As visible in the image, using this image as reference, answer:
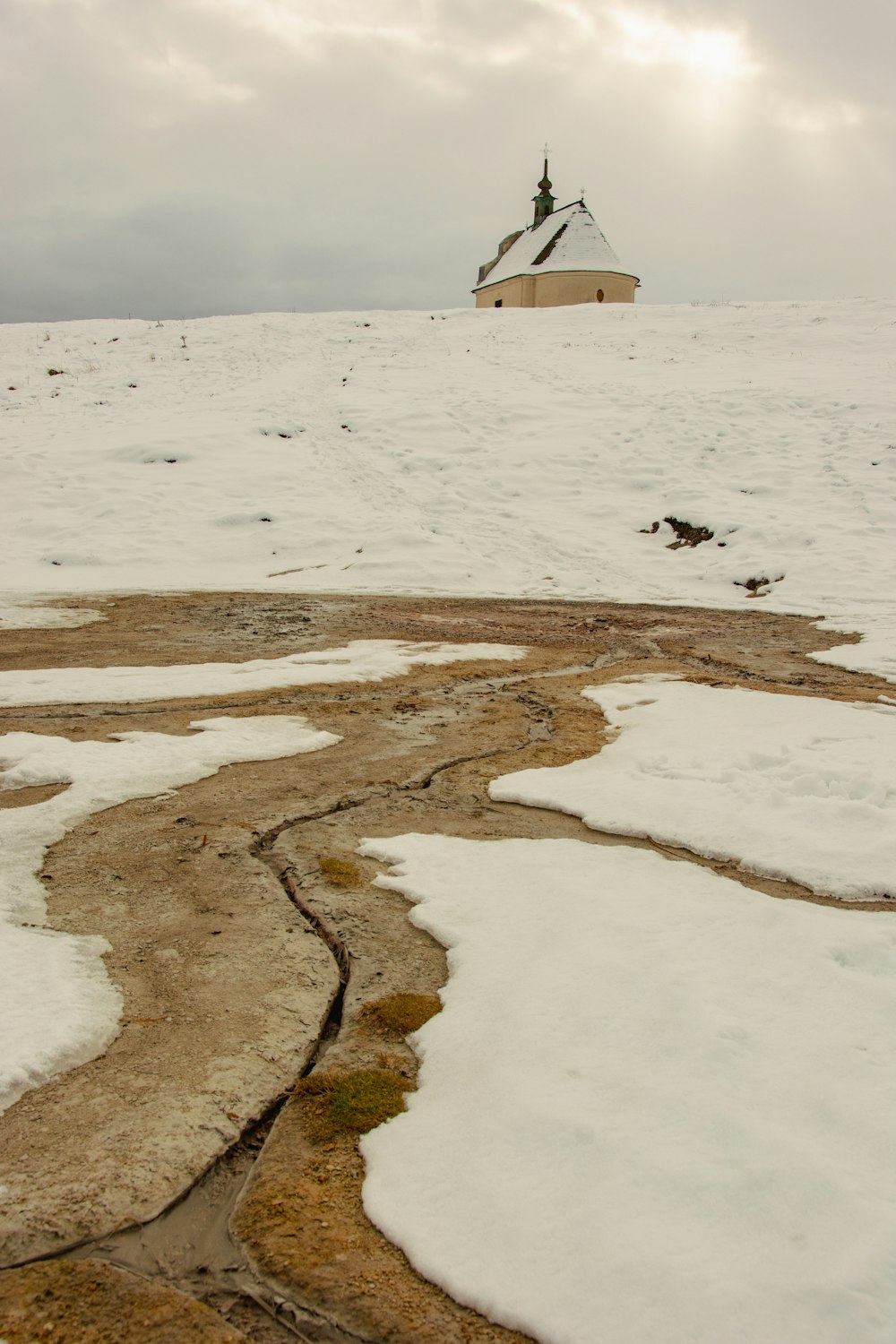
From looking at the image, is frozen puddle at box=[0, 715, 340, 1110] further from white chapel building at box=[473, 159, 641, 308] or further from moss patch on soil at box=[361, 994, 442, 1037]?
white chapel building at box=[473, 159, 641, 308]

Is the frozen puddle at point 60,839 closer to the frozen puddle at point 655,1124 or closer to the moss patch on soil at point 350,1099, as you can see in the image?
the moss patch on soil at point 350,1099

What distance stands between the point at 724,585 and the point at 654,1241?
11.6 metres

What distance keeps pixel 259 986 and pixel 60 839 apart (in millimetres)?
1390

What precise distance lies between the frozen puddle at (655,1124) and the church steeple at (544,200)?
160 ft

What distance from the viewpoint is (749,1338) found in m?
1.52

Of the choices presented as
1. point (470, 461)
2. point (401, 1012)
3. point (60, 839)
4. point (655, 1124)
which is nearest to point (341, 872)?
point (401, 1012)

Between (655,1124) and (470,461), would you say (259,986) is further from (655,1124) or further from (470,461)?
(470,461)

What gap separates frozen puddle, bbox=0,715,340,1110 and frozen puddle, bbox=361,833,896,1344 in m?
0.87

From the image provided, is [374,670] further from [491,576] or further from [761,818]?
[491,576]

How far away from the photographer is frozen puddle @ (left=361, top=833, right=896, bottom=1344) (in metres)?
1.61

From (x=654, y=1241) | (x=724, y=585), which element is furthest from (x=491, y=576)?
(x=654, y=1241)

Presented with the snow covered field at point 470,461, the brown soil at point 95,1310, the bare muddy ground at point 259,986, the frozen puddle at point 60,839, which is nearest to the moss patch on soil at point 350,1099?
the bare muddy ground at point 259,986

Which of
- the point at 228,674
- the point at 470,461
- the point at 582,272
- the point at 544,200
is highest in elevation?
the point at 544,200

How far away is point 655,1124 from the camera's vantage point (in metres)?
2.01
